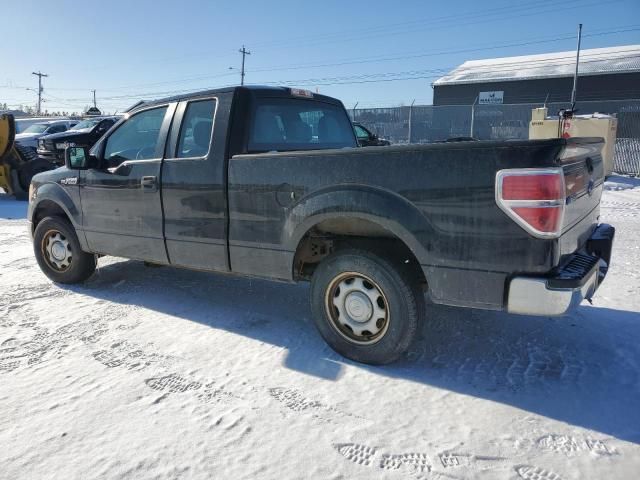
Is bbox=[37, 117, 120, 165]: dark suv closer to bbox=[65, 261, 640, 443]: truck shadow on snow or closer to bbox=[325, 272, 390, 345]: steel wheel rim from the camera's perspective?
bbox=[65, 261, 640, 443]: truck shadow on snow

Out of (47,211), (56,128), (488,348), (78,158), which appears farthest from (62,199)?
(56,128)

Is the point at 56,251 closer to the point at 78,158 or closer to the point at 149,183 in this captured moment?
the point at 78,158

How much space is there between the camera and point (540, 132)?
592 inches

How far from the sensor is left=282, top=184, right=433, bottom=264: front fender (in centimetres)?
296

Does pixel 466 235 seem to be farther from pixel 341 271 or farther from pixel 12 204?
pixel 12 204

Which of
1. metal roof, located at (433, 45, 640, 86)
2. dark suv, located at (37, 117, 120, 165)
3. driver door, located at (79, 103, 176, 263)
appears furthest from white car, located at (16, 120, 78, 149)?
metal roof, located at (433, 45, 640, 86)

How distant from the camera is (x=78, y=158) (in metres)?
4.66

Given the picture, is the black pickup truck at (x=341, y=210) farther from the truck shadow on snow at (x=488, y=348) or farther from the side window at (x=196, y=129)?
the truck shadow on snow at (x=488, y=348)

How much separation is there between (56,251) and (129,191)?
58.7 inches

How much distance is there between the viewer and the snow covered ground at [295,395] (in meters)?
2.37

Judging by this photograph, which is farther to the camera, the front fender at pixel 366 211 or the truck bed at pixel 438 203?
the front fender at pixel 366 211

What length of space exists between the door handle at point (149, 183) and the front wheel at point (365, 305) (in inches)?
67.3

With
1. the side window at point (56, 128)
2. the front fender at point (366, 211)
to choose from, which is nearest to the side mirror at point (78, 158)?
the front fender at point (366, 211)

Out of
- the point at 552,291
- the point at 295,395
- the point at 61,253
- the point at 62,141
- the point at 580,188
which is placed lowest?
the point at 295,395
